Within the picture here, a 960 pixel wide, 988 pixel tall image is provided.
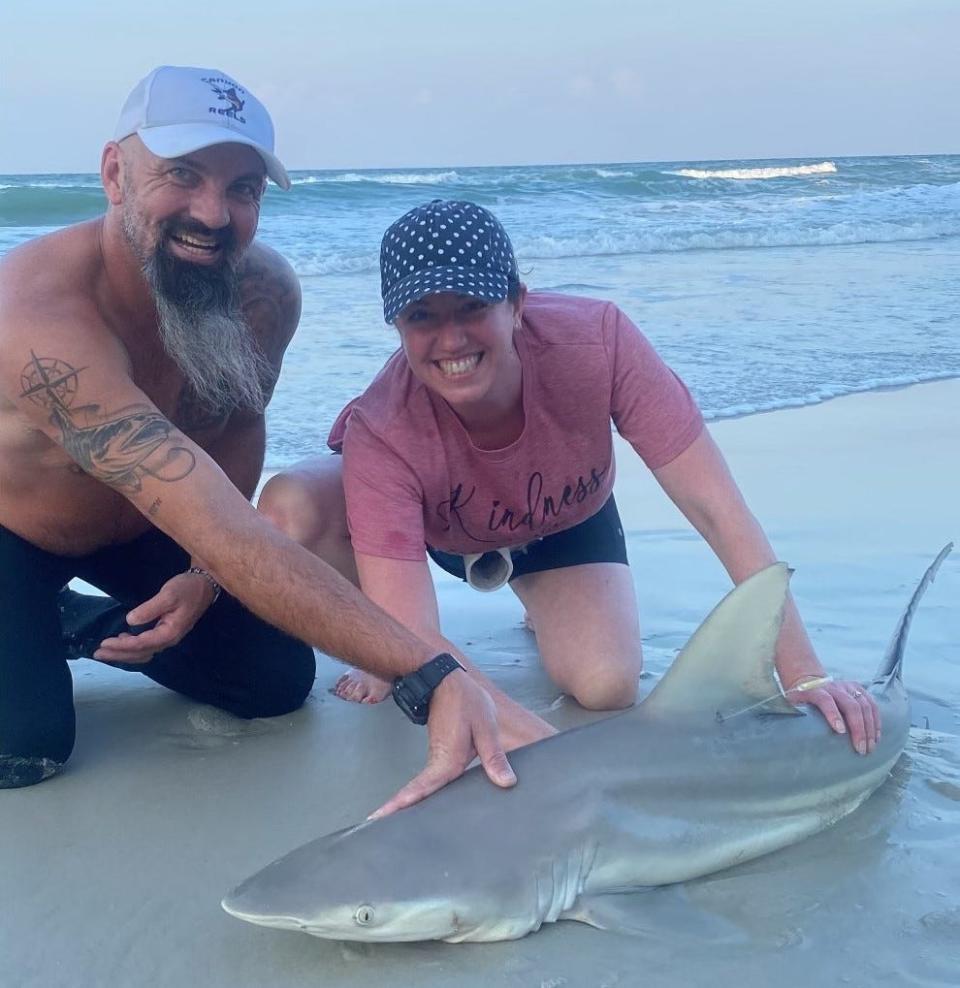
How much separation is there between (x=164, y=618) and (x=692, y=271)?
11416 mm

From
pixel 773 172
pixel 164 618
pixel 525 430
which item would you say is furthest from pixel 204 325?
pixel 773 172

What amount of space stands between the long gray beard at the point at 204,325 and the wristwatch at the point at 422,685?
1.16 m

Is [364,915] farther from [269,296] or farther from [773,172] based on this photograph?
[773,172]

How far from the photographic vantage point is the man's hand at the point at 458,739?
2.40 metres

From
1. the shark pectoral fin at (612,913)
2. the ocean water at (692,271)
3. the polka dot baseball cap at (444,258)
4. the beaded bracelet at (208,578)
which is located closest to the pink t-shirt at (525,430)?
the polka dot baseball cap at (444,258)

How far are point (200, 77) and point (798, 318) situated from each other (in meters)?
7.60

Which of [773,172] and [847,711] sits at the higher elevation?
[773,172]

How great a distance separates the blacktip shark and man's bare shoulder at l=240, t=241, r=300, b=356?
169 cm

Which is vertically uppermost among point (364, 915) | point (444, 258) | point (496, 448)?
point (444, 258)

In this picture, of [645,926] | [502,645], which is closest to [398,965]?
[645,926]

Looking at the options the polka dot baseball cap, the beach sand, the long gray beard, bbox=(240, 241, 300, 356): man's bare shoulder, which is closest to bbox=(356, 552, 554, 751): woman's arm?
the beach sand

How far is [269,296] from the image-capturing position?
3.70 m

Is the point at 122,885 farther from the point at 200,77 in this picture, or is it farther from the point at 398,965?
the point at 200,77

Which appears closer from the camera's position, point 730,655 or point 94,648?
point 730,655
